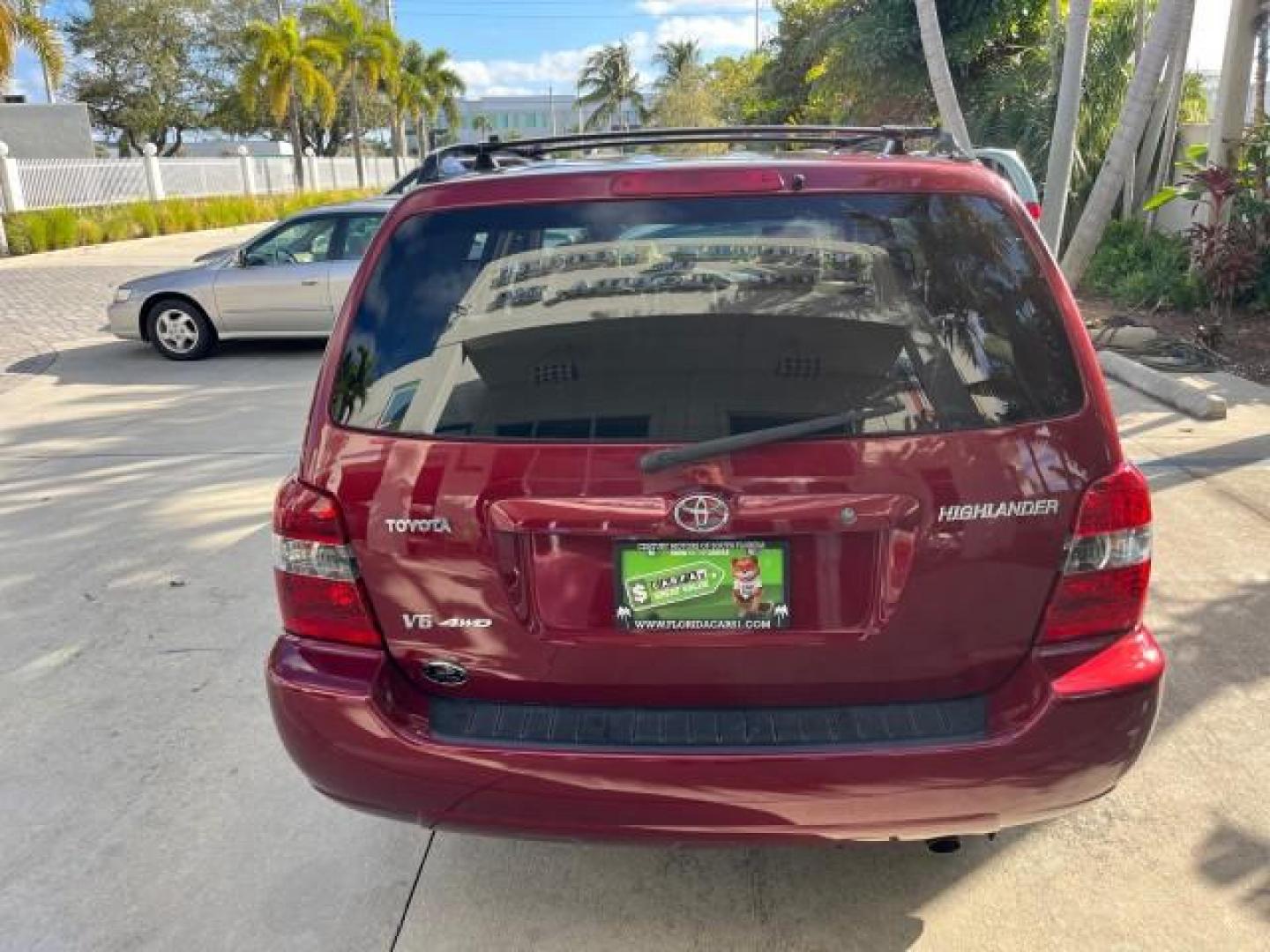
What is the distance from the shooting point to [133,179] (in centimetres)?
2647

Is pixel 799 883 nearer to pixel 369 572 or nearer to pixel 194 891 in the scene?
pixel 369 572

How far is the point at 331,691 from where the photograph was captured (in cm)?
223

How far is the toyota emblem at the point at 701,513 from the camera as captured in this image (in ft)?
6.75

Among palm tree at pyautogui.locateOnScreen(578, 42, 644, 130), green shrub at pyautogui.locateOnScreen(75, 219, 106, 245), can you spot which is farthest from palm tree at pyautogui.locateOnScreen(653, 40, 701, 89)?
green shrub at pyautogui.locateOnScreen(75, 219, 106, 245)

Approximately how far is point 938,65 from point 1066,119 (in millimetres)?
1751

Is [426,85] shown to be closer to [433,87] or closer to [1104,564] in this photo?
[433,87]

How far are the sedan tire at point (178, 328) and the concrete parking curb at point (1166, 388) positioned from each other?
843 centimetres

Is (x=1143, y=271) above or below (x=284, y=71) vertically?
below

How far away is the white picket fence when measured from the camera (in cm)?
2217

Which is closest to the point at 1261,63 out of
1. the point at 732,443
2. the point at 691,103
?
the point at 732,443

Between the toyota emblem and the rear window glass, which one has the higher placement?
the rear window glass

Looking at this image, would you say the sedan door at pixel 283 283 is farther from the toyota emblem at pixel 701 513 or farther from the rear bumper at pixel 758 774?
the toyota emblem at pixel 701 513

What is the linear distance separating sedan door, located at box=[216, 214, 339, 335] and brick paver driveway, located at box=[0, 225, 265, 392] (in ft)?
6.35

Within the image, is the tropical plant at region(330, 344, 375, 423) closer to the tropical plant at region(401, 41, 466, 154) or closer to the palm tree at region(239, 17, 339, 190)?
the palm tree at region(239, 17, 339, 190)
